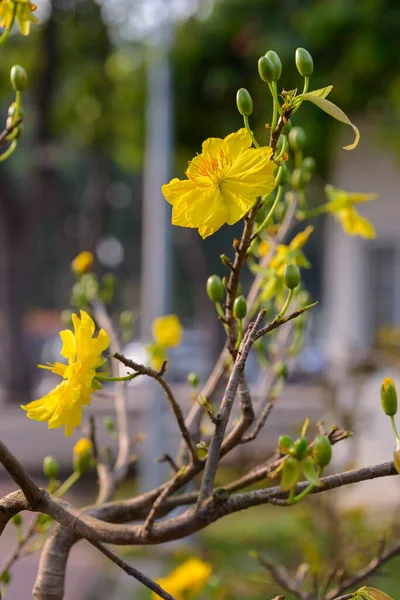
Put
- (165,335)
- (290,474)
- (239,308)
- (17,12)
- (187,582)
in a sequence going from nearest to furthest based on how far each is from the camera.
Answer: (290,474)
(239,308)
(17,12)
(165,335)
(187,582)

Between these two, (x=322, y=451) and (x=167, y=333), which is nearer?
(x=322, y=451)

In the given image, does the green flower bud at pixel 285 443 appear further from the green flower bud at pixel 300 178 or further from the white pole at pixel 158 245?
the white pole at pixel 158 245

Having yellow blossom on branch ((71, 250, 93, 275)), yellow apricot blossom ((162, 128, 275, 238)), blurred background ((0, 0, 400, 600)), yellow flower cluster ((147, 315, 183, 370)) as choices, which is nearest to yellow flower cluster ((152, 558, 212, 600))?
yellow flower cluster ((147, 315, 183, 370))

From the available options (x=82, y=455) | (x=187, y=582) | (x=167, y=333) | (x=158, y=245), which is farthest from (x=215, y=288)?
(x=158, y=245)

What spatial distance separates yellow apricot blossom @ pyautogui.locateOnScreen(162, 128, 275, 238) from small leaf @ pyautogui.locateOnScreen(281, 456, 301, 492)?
0.63ft

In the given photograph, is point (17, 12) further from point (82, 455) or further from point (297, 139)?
point (82, 455)

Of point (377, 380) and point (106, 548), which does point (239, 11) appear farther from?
point (106, 548)

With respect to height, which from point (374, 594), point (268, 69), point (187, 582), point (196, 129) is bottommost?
point (187, 582)

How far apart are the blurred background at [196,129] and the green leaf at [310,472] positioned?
282cm

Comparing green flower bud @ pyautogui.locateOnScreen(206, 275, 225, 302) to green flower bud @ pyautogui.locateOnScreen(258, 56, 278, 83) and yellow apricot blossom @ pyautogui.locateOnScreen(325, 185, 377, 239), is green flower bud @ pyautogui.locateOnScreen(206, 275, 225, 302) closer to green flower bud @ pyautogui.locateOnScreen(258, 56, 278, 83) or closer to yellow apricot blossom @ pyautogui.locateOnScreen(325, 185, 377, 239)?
green flower bud @ pyautogui.locateOnScreen(258, 56, 278, 83)

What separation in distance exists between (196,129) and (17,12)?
684cm

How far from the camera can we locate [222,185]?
67cm

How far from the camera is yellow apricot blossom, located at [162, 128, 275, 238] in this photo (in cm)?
66

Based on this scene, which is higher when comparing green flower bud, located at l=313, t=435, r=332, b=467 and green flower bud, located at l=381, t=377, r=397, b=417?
green flower bud, located at l=381, t=377, r=397, b=417
